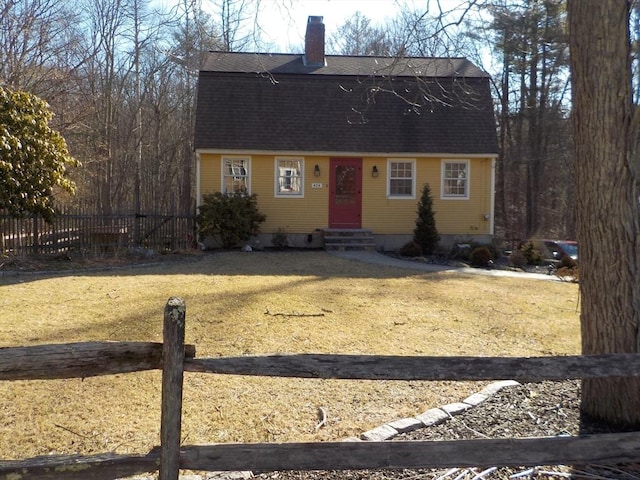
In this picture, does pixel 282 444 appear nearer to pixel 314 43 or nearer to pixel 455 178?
pixel 455 178

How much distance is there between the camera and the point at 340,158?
1875cm

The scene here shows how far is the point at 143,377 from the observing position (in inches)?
224

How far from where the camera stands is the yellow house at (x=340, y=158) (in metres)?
18.4

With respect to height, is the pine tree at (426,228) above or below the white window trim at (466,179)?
below

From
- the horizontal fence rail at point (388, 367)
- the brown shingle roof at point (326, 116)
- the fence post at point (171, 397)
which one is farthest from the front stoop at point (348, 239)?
the fence post at point (171, 397)

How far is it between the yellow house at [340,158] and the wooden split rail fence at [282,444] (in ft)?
49.2

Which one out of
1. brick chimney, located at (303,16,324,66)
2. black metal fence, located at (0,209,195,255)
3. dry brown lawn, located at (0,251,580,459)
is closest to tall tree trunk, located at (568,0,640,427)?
dry brown lawn, located at (0,251,580,459)

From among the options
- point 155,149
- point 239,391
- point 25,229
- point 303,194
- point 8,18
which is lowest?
point 239,391

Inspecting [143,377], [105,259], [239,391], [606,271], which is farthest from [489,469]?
[105,259]

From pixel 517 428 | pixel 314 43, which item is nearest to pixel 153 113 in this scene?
pixel 314 43

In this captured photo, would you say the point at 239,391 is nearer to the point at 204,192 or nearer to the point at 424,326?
the point at 424,326

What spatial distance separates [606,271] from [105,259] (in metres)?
13.2

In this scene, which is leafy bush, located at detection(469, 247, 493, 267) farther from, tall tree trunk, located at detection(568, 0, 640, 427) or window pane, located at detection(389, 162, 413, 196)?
tall tree trunk, located at detection(568, 0, 640, 427)

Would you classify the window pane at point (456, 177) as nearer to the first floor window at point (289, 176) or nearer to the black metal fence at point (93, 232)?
the first floor window at point (289, 176)
